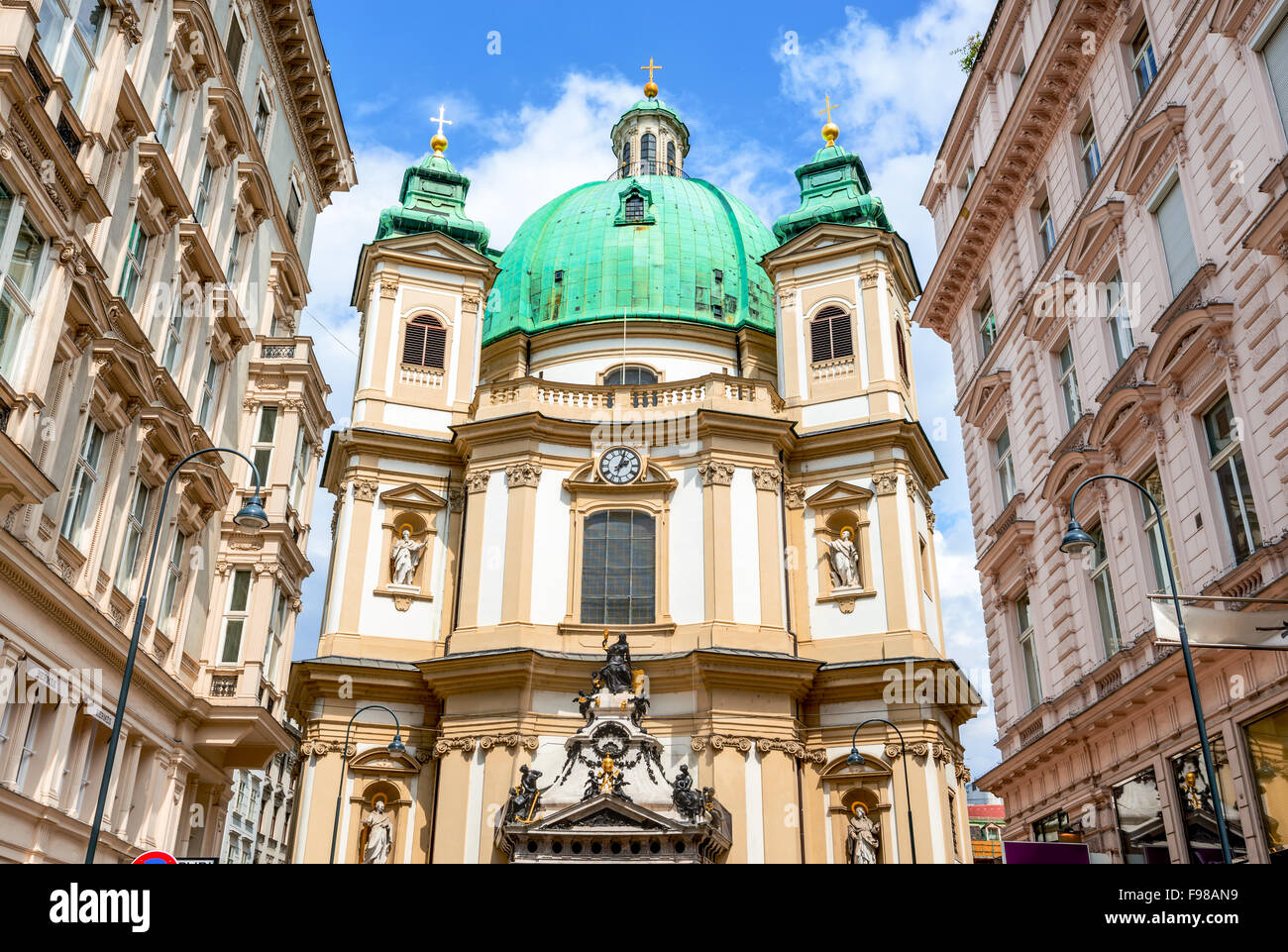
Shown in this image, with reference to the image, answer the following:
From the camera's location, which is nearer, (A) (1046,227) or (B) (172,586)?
(B) (172,586)

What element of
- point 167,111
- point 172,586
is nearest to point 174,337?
point 167,111

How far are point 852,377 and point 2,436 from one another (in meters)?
27.9

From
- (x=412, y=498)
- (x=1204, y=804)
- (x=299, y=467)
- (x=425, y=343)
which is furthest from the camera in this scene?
(x=425, y=343)

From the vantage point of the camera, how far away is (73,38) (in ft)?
60.3

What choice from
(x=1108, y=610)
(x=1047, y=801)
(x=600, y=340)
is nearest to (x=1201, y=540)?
(x=1108, y=610)

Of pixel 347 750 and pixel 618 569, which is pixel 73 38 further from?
pixel 618 569

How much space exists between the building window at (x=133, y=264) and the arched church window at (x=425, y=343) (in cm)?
1685

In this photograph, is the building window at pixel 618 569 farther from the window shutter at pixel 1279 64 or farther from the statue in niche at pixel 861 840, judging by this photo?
the window shutter at pixel 1279 64

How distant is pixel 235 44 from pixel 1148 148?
20.2 meters

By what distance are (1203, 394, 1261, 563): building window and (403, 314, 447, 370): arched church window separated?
2635 cm

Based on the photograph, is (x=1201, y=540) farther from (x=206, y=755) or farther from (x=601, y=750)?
(x=206, y=755)

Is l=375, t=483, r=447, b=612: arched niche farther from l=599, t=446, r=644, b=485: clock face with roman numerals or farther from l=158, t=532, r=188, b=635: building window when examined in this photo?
l=158, t=532, r=188, b=635: building window

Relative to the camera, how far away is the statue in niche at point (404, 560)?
35344 mm

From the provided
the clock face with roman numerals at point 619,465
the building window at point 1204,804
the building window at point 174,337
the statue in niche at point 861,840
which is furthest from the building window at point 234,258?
the building window at point 1204,804
